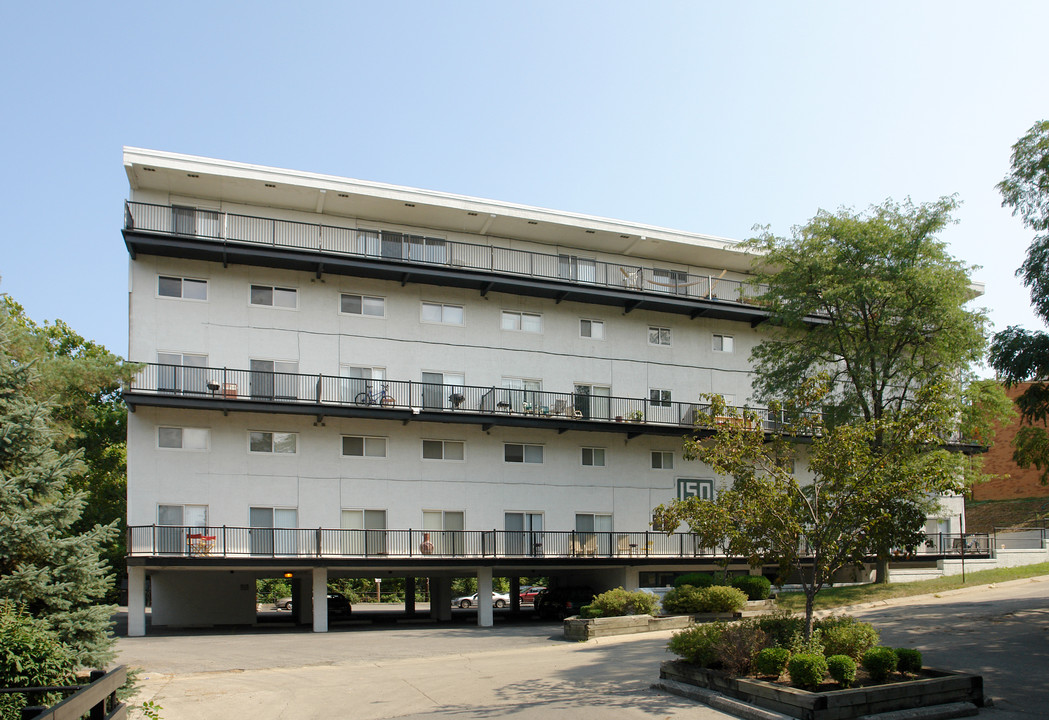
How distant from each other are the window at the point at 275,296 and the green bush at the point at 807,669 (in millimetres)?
23459

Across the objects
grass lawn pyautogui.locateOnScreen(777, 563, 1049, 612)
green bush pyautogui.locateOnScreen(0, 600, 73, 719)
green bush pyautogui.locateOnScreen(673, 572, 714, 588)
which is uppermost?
green bush pyautogui.locateOnScreen(0, 600, 73, 719)

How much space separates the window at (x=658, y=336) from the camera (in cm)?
3703

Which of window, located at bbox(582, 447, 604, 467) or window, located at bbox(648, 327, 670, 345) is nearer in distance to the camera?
window, located at bbox(582, 447, 604, 467)

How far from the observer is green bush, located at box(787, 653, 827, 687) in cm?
1209

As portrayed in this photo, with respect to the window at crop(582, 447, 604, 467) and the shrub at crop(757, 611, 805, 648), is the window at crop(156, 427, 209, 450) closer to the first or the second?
the window at crop(582, 447, 604, 467)

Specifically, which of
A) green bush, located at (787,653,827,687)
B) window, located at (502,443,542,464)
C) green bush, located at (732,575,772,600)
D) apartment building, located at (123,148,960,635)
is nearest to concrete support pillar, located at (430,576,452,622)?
apartment building, located at (123,148,960,635)

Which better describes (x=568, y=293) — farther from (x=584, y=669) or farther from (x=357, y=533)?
(x=584, y=669)

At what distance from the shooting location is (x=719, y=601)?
80.4 ft

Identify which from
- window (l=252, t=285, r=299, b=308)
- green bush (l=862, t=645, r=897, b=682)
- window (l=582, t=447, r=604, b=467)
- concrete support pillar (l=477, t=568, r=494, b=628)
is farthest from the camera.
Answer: window (l=582, t=447, r=604, b=467)

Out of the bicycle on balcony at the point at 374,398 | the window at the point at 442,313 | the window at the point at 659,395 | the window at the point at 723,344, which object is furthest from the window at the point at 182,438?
the window at the point at 723,344

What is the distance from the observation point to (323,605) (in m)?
29.3

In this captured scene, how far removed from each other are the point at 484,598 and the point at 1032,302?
20.1m

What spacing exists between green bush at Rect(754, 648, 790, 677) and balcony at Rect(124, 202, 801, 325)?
21.1 meters

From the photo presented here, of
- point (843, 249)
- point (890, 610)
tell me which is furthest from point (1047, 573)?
point (843, 249)
